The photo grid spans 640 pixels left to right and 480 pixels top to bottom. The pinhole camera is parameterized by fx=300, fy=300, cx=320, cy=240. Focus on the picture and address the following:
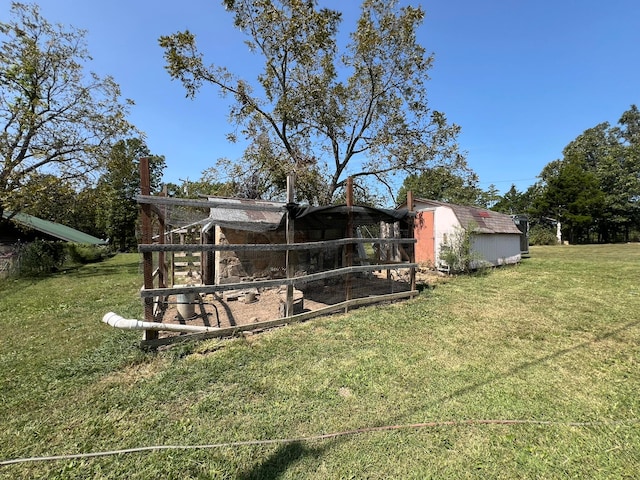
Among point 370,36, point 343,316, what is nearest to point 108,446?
point 343,316

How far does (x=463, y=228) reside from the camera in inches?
398

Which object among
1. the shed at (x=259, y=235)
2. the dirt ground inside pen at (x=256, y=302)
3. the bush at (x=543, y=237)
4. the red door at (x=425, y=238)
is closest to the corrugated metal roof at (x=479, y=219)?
the red door at (x=425, y=238)

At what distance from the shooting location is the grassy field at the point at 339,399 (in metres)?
1.98

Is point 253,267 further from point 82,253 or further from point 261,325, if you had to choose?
point 82,253

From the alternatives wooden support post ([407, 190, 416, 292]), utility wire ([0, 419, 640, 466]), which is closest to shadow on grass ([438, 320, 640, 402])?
utility wire ([0, 419, 640, 466])

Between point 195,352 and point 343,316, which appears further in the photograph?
point 343,316

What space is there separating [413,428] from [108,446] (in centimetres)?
223

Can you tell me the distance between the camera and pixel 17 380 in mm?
3064

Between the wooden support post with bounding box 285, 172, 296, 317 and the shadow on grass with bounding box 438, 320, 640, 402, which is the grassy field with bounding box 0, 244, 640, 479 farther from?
the wooden support post with bounding box 285, 172, 296, 317

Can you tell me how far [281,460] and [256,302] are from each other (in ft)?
15.5

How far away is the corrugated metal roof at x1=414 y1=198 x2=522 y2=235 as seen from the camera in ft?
34.3

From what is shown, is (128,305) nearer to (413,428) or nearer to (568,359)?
(413,428)

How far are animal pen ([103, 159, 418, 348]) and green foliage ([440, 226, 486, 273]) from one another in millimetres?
1552

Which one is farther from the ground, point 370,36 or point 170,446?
point 370,36
